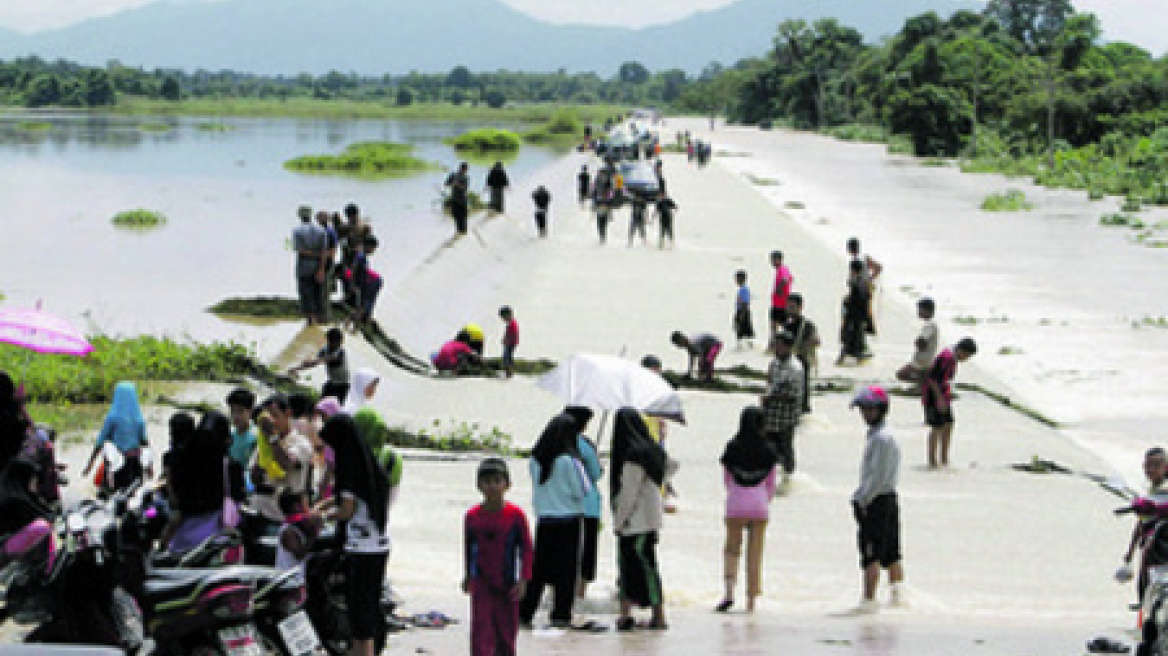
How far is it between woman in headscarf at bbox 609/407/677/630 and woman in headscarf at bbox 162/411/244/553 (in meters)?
2.27

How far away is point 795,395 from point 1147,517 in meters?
4.30

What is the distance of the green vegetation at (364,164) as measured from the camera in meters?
70.2

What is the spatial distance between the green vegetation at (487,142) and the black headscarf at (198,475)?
88.8 meters

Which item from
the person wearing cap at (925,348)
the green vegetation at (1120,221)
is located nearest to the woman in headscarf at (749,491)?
the person wearing cap at (925,348)

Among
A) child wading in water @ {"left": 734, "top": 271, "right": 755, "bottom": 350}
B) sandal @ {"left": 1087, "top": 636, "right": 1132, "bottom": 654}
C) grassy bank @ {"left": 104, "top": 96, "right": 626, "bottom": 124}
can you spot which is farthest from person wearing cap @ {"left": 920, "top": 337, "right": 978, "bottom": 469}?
grassy bank @ {"left": 104, "top": 96, "right": 626, "bottom": 124}

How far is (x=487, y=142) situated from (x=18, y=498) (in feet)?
298

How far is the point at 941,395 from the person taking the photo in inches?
569

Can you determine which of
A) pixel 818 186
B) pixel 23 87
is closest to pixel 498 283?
pixel 818 186

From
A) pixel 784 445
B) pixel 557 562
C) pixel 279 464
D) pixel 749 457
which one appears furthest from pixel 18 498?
pixel 784 445

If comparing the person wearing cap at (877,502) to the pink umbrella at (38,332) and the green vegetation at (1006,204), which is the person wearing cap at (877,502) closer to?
the pink umbrella at (38,332)

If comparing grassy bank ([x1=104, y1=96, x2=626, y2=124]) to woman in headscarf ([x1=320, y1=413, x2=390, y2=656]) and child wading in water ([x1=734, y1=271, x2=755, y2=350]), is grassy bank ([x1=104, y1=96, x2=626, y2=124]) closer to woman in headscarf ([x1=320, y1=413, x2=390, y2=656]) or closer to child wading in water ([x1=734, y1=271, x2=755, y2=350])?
child wading in water ([x1=734, y1=271, x2=755, y2=350])

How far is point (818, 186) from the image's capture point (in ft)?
209

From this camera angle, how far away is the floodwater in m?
28.5

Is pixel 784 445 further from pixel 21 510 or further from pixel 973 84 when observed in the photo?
pixel 973 84
